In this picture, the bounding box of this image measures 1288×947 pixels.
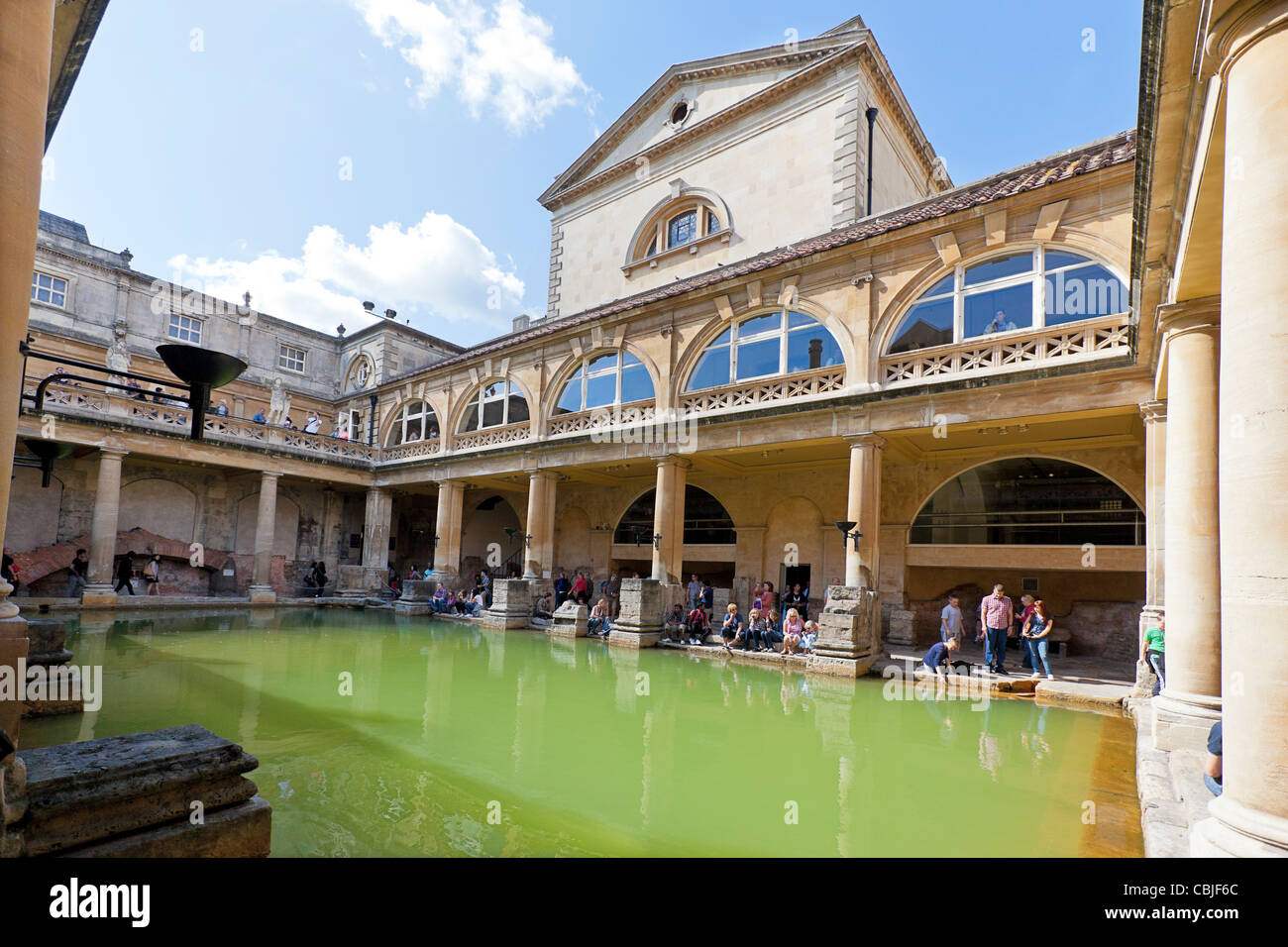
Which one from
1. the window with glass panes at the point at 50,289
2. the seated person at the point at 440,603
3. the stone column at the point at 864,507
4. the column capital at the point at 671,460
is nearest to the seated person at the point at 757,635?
the stone column at the point at 864,507

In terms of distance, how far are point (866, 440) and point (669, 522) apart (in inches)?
203

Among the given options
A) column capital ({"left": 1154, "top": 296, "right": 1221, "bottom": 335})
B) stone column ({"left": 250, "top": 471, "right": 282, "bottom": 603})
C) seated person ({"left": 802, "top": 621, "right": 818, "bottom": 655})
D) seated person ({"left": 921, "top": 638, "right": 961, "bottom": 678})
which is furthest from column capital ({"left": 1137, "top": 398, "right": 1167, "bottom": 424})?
stone column ({"left": 250, "top": 471, "right": 282, "bottom": 603})

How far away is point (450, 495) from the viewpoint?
22.5 metres

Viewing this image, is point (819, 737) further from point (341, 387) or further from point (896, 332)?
point (341, 387)

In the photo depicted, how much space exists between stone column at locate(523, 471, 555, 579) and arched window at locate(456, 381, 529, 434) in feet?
8.88

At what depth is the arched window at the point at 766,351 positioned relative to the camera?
47.5 feet

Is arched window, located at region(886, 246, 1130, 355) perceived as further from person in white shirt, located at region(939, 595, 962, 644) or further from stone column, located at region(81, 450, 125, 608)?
stone column, located at region(81, 450, 125, 608)

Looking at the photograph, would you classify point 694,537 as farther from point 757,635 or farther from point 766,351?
point 766,351

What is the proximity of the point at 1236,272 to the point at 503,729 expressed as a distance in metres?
6.82

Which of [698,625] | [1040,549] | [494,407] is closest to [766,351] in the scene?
[698,625]

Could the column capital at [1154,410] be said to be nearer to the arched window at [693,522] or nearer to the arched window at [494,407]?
the arched window at [693,522]

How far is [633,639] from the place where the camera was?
14422 millimetres

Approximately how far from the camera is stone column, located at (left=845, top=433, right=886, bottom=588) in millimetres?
12648
